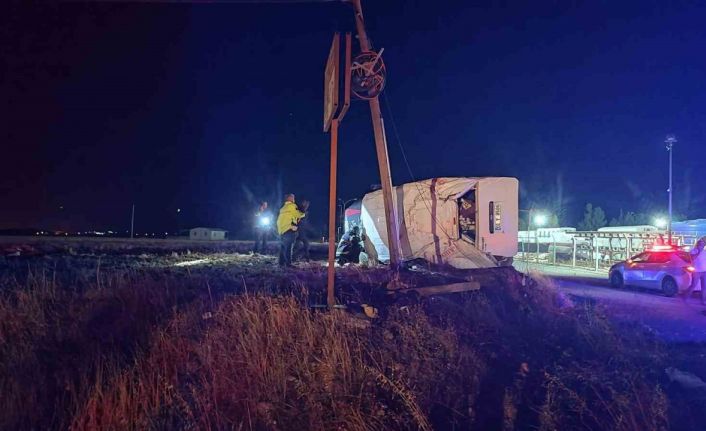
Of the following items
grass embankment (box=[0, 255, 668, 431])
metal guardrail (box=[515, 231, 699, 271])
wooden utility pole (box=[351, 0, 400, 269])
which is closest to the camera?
grass embankment (box=[0, 255, 668, 431])

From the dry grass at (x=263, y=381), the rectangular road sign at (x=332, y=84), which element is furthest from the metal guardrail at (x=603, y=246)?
the dry grass at (x=263, y=381)

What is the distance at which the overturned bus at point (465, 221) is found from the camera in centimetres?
1262

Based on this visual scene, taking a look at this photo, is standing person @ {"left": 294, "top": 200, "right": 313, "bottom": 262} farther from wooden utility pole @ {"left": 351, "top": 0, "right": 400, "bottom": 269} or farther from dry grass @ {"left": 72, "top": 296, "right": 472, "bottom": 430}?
dry grass @ {"left": 72, "top": 296, "right": 472, "bottom": 430}

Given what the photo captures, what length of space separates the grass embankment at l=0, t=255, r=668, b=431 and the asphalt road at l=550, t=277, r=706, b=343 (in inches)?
77.8

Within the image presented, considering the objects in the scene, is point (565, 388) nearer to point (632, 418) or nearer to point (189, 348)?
point (632, 418)

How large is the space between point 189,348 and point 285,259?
698 cm

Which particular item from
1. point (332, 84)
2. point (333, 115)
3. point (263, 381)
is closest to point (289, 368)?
point (263, 381)

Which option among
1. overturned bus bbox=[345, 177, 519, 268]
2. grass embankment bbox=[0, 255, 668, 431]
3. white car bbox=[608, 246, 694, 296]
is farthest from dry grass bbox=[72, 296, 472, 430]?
white car bbox=[608, 246, 694, 296]

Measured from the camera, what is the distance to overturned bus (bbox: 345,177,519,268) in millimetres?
12617

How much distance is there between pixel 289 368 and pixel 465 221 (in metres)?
9.50

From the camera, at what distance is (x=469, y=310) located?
23.2ft

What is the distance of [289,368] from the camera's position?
4.67 m

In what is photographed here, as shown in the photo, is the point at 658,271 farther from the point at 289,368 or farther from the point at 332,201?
the point at 289,368

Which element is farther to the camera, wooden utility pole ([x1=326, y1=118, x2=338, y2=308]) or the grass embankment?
wooden utility pole ([x1=326, y1=118, x2=338, y2=308])
